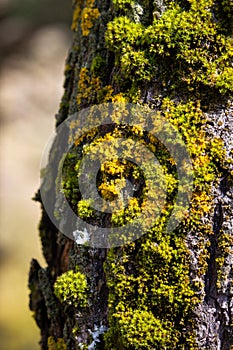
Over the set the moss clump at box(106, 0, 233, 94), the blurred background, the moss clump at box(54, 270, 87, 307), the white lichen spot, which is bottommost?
the moss clump at box(54, 270, 87, 307)

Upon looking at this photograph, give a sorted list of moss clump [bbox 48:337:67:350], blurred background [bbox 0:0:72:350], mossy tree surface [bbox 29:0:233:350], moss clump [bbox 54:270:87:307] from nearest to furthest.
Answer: mossy tree surface [bbox 29:0:233:350], moss clump [bbox 54:270:87:307], moss clump [bbox 48:337:67:350], blurred background [bbox 0:0:72:350]

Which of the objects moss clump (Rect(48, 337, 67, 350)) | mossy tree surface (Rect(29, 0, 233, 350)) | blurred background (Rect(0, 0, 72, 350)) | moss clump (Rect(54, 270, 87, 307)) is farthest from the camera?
blurred background (Rect(0, 0, 72, 350))

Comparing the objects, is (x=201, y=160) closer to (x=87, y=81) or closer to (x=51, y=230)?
(x=87, y=81)

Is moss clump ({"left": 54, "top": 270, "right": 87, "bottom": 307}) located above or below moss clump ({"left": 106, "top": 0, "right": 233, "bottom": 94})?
below

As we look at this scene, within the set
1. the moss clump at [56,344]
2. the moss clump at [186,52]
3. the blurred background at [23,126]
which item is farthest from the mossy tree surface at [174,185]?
the blurred background at [23,126]

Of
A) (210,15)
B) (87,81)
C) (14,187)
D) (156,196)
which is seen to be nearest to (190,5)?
(210,15)

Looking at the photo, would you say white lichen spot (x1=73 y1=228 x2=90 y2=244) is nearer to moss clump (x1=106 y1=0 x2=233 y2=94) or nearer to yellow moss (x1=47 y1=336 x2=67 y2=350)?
yellow moss (x1=47 y1=336 x2=67 y2=350)

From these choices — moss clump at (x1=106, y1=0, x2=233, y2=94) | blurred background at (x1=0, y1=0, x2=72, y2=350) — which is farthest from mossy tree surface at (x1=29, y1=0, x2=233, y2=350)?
blurred background at (x1=0, y1=0, x2=72, y2=350)
